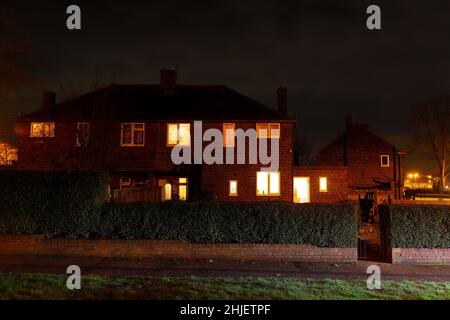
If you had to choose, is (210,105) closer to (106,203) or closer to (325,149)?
(106,203)

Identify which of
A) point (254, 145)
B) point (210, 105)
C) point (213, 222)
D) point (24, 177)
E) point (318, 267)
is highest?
point (210, 105)

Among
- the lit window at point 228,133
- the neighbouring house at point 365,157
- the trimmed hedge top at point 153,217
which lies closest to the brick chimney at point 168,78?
the lit window at point 228,133

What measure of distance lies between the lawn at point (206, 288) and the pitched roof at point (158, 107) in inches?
645

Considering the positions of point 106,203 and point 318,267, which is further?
point 106,203

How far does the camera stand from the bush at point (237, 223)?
486 inches

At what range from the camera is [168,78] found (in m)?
28.0

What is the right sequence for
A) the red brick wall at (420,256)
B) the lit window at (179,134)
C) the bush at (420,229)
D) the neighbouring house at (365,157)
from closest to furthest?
the red brick wall at (420,256), the bush at (420,229), the lit window at (179,134), the neighbouring house at (365,157)

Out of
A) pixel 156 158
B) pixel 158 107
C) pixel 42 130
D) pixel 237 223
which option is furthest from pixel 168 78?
pixel 237 223

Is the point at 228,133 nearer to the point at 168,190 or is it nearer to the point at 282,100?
the point at 282,100

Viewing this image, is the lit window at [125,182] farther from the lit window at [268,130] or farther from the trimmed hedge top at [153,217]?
the trimmed hedge top at [153,217]

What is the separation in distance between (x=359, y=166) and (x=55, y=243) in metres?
36.6
